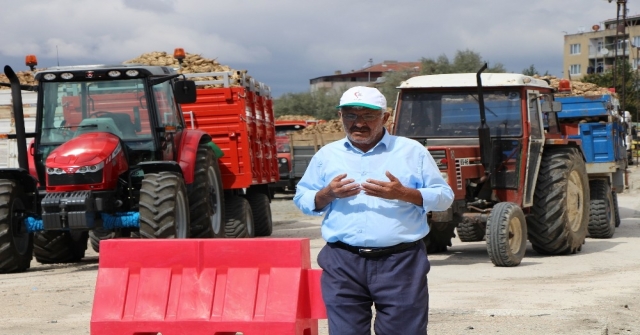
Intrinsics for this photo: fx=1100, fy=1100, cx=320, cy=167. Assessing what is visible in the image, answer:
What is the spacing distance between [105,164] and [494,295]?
14.2ft

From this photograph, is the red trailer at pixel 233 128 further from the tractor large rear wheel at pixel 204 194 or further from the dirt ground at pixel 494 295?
the dirt ground at pixel 494 295

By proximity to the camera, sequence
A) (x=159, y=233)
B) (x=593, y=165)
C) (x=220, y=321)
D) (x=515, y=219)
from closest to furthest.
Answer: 1. (x=220, y=321)
2. (x=159, y=233)
3. (x=515, y=219)
4. (x=593, y=165)

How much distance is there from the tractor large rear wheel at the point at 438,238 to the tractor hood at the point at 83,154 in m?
3.86

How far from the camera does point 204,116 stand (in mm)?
15406

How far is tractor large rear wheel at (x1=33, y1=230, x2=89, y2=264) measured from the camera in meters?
13.1

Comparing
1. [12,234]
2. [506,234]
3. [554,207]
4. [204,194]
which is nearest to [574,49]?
[554,207]

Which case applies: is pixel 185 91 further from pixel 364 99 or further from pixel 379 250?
pixel 379 250

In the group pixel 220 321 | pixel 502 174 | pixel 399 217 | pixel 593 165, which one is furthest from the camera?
pixel 593 165

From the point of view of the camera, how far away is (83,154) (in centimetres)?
1120

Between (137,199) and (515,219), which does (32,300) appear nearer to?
(137,199)

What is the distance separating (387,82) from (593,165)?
55.9 m

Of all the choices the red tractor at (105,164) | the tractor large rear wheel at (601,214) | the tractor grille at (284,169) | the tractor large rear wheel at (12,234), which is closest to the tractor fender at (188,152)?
the red tractor at (105,164)

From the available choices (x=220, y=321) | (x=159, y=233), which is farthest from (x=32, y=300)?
(x=220, y=321)

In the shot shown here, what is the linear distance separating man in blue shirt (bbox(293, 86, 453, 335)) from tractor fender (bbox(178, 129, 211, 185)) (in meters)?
7.24
